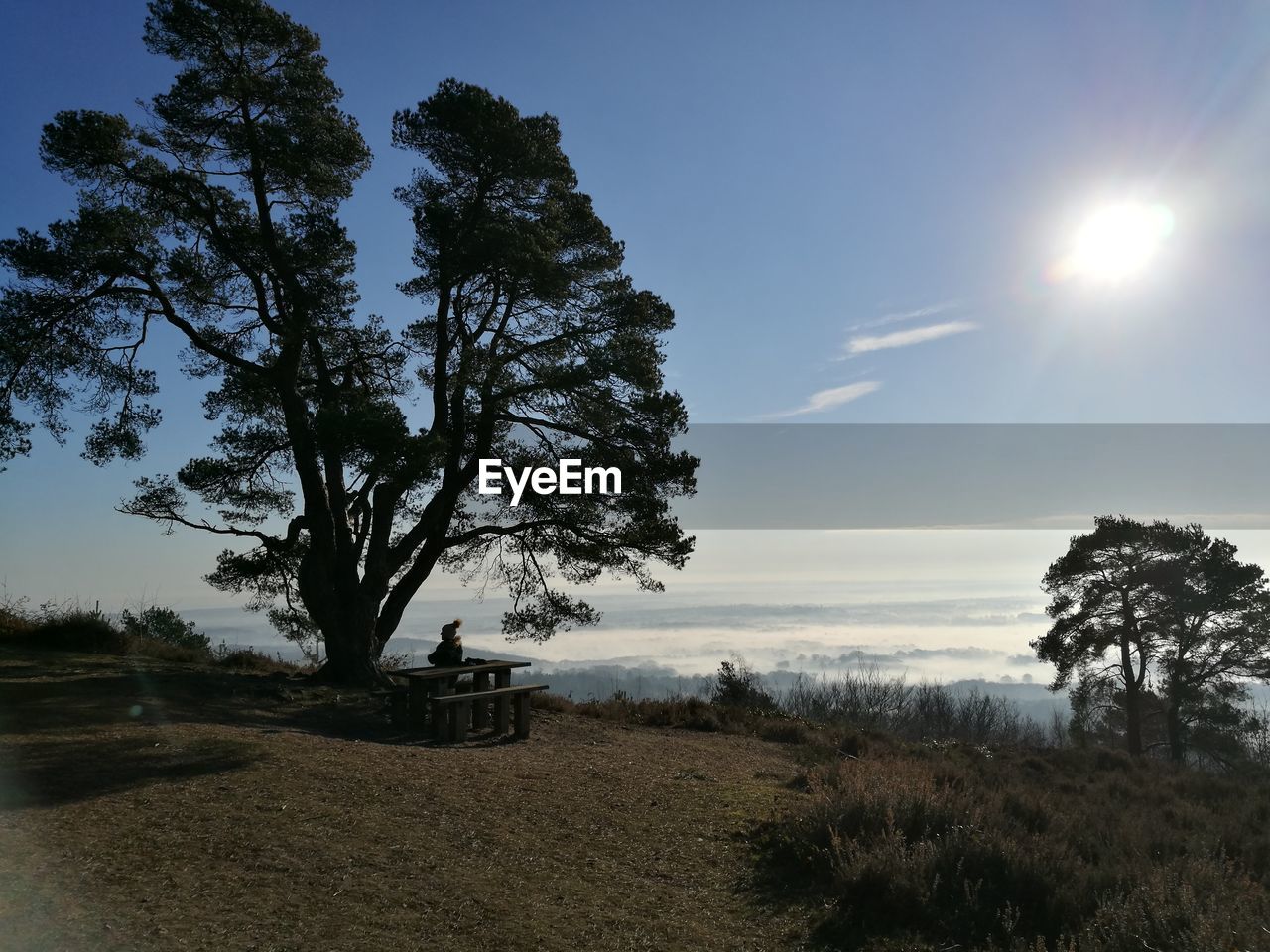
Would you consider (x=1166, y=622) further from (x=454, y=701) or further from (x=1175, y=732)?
(x=454, y=701)

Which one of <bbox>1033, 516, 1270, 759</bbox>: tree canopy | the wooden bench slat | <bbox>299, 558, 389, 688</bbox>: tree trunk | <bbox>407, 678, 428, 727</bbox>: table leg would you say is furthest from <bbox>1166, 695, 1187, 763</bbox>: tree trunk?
<bbox>407, 678, 428, 727</bbox>: table leg

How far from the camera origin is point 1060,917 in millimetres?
5852

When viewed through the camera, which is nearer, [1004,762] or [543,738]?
[543,738]

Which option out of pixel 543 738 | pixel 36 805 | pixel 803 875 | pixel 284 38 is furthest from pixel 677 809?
pixel 284 38

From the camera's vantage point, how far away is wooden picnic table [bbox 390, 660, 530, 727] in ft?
38.0

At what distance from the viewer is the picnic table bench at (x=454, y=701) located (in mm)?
11266

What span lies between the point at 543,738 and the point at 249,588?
20.0 ft

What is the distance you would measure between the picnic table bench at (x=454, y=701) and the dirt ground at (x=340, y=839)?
672mm

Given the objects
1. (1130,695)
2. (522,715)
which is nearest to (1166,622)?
(1130,695)

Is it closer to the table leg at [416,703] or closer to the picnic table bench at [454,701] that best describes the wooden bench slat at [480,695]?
the picnic table bench at [454,701]

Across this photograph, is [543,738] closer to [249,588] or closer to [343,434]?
[343,434]

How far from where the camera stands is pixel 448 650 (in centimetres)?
1297

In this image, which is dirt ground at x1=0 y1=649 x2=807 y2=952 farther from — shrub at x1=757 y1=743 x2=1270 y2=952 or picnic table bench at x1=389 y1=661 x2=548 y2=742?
picnic table bench at x1=389 y1=661 x2=548 y2=742

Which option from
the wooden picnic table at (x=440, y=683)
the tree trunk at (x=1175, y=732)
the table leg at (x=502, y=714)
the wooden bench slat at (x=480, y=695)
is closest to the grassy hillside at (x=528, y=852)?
the wooden bench slat at (x=480, y=695)
